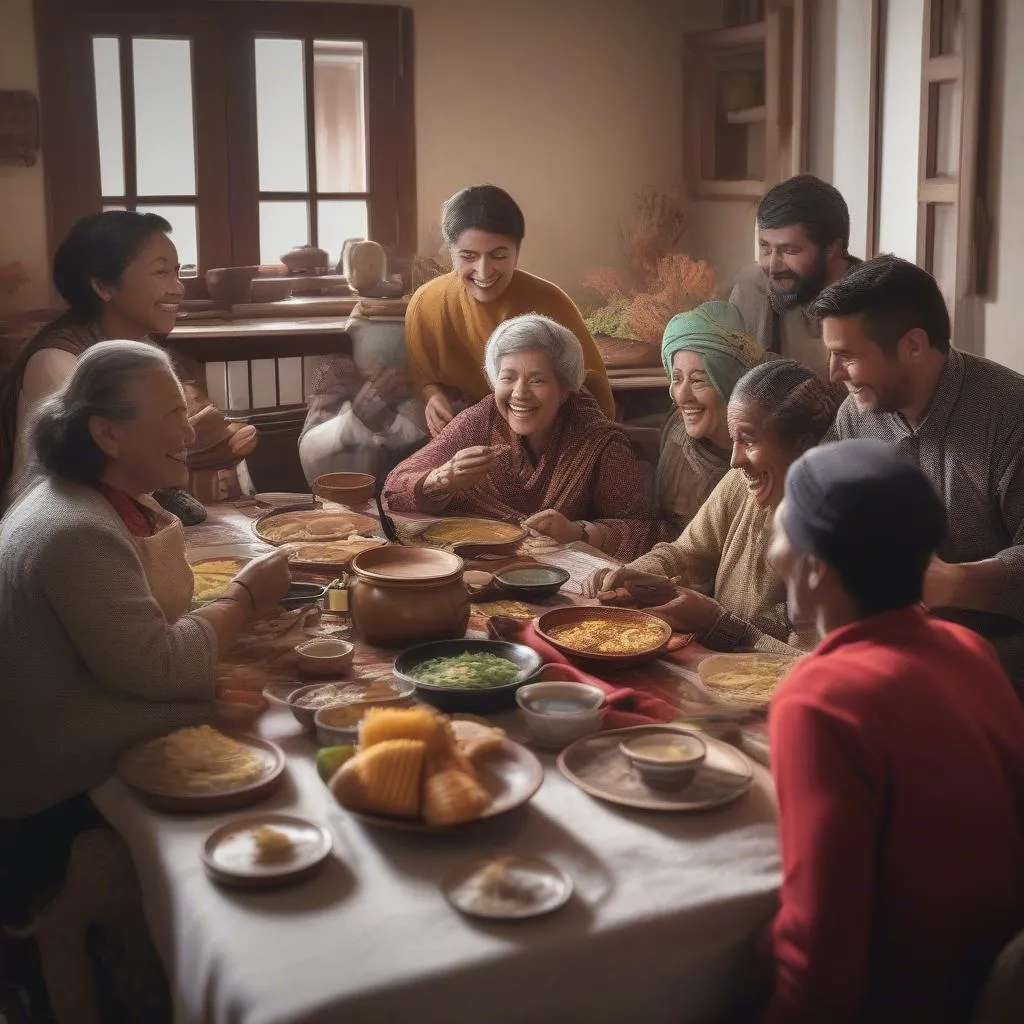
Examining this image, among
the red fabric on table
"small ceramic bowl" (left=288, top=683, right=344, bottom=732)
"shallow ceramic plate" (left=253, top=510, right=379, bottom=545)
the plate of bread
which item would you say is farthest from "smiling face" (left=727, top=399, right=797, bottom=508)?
the plate of bread

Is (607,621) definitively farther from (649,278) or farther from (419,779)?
(649,278)

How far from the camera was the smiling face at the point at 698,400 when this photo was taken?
3.83 m

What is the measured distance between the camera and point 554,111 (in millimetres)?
6535

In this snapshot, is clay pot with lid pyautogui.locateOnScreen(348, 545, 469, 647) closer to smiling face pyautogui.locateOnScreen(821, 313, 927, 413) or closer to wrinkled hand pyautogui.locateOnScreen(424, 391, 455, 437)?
smiling face pyautogui.locateOnScreen(821, 313, 927, 413)

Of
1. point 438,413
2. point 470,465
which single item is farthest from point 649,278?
point 470,465

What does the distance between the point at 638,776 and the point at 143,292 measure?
2.36 metres

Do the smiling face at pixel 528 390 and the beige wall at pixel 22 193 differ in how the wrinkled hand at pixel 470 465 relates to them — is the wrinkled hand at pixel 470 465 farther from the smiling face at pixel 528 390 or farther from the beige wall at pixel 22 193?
the beige wall at pixel 22 193

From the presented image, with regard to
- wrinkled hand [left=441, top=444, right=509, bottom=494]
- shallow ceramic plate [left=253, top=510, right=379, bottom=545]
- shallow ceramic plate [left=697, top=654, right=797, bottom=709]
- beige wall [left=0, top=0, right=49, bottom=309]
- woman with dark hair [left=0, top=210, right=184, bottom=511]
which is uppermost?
beige wall [left=0, top=0, right=49, bottom=309]

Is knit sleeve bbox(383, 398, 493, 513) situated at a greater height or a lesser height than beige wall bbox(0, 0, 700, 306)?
lesser

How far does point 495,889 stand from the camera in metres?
1.63

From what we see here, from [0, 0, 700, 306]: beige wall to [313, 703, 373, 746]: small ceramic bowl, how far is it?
4.59 metres

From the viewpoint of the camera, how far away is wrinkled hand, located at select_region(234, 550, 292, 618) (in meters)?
2.51

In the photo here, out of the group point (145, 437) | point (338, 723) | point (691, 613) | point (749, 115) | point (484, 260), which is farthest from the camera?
point (749, 115)

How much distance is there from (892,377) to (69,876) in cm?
195
